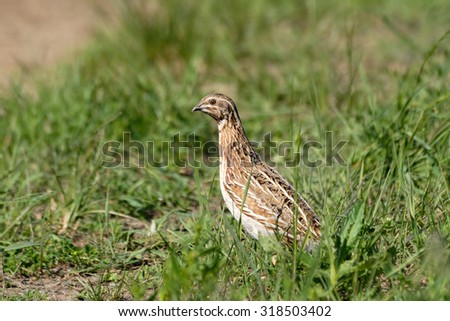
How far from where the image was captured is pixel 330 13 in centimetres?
1162

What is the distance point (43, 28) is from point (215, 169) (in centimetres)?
578

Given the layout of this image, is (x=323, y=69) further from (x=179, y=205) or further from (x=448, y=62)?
(x=179, y=205)

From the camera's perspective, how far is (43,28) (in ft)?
A: 40.9

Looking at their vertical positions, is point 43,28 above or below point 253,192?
above

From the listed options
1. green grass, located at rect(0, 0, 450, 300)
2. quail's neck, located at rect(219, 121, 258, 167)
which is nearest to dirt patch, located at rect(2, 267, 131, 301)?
green grass, located at rect(0, 0, 450, 300)

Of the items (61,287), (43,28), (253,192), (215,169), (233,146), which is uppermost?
(43,28)

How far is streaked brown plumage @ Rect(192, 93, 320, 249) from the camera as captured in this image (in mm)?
5992

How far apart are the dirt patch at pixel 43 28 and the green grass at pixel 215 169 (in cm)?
81

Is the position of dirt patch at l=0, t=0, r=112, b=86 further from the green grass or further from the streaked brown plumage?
the streaked brown plumage

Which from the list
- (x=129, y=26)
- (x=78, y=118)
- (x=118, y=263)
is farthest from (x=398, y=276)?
(x=129, y=26)

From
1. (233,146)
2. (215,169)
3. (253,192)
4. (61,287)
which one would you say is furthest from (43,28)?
(253,192)

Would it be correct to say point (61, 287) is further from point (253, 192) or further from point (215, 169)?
point (215, 169)

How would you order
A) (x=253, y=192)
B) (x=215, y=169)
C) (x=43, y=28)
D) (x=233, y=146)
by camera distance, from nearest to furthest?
(x=253, y=192), (x=233, y=146), (x=215, y=169), (x=43, y=28)

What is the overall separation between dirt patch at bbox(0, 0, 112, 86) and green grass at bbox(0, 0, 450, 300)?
0.81 m
